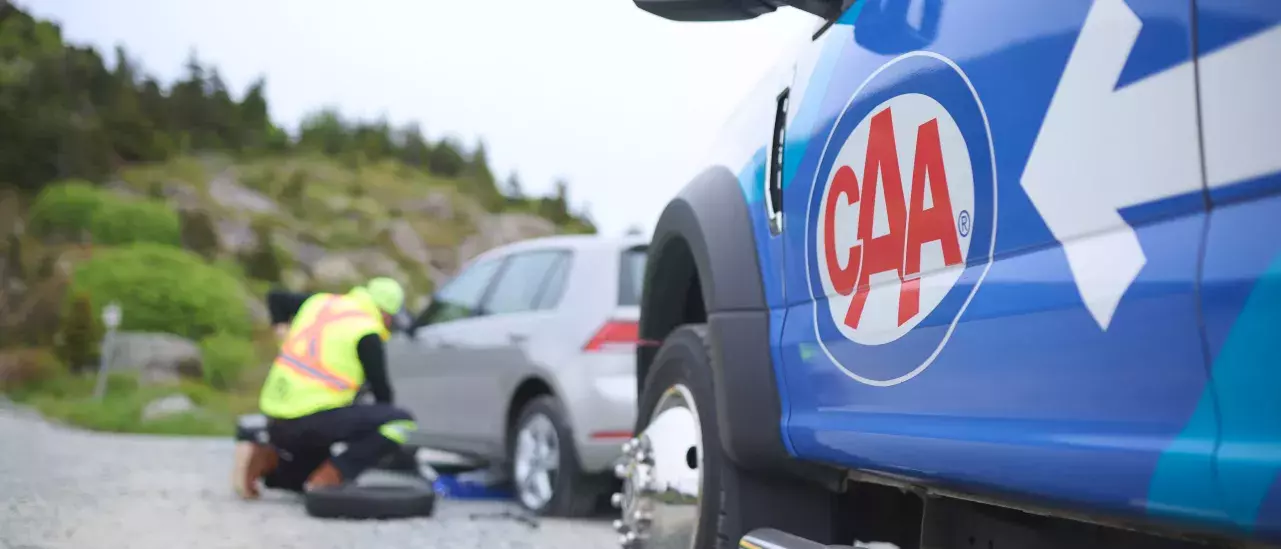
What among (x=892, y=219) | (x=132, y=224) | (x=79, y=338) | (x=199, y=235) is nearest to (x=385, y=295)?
(x=892, y=219)

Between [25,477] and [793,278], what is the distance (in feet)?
22.0

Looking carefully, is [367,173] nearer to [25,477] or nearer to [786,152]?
[25,477]

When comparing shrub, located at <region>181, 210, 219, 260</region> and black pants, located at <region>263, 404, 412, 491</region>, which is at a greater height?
shrub, located at <region>181, 210, 219, 260</region>

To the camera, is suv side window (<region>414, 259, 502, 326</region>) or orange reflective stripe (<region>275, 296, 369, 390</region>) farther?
suv side window (<region>414, 259, 502, 326</region>)

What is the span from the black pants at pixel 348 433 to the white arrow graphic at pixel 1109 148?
218 inches

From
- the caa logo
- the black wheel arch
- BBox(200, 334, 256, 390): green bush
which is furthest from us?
BBox(200, 334, 256, 390): green bush

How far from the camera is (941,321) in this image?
2.23 metres

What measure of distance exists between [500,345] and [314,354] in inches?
42.0

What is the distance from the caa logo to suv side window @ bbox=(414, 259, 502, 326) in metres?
5.17

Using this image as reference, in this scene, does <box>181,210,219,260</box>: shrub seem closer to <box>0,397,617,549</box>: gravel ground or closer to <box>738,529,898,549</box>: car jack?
<box>0,397,617,549</box>: gravel ground

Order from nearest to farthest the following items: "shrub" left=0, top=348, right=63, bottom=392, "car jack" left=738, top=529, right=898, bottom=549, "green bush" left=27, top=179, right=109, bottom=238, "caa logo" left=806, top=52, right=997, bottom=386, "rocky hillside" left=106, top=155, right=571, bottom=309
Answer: "caa logo" left=806, top=52, right=997, bottom=386, "car jack" left=738, top=529, right=898, bottom=549, "shrub" left=0, top=348, right=63, bottom=392, "green bush" left=27, top=179, right=109, bottom=238, "rocky hillside" left=106, top=155, right=571, bottom=309

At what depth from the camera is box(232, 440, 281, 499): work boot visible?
7.30 m

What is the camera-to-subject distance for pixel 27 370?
22656 mm

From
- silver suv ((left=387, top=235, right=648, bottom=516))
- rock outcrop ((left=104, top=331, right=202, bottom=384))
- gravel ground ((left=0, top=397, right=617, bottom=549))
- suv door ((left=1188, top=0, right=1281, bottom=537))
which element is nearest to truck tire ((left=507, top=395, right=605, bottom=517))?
silver suv ((left=387, top=235, right=648, bottom=516))
